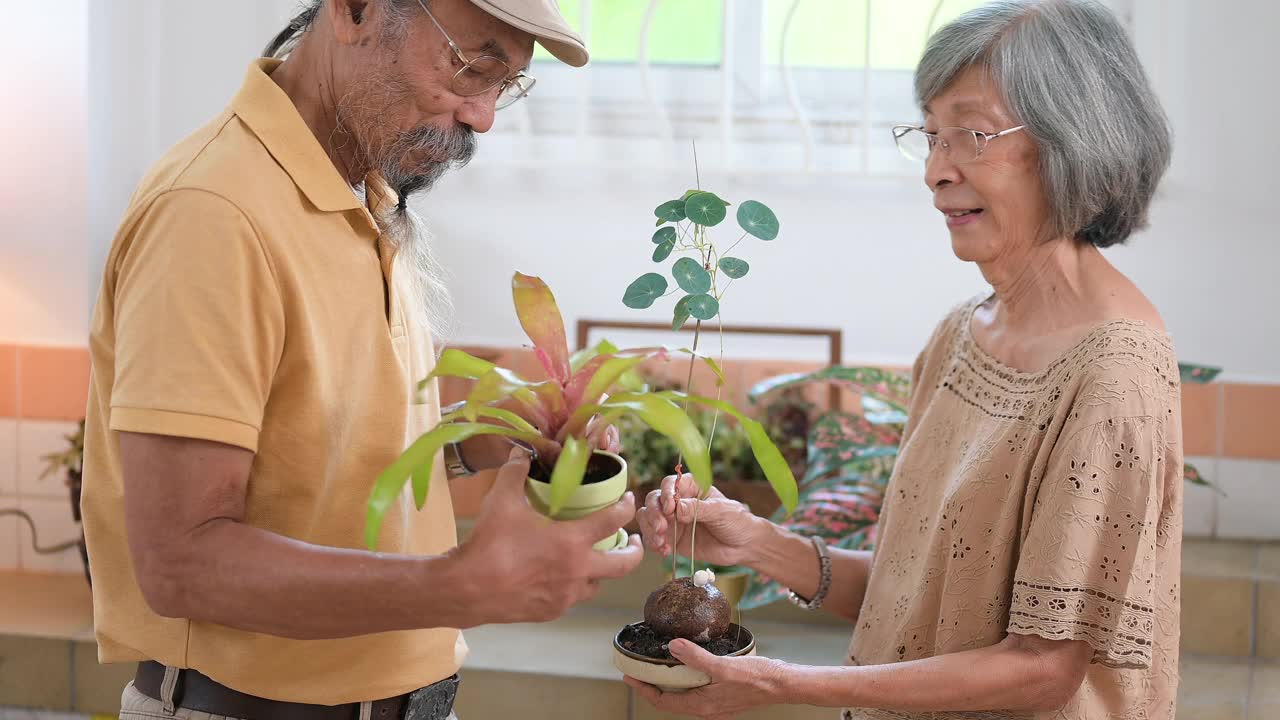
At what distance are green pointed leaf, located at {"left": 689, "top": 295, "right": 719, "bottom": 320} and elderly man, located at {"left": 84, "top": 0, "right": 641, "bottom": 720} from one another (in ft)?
1.01

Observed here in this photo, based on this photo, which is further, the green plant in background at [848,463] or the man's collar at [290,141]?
the green plant in background at [848,463]

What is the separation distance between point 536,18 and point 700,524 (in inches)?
30.2

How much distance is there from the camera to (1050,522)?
125 cm

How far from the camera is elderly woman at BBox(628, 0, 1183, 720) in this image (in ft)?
4.07

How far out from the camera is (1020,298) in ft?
4.83

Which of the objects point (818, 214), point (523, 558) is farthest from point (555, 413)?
point (818, 214)

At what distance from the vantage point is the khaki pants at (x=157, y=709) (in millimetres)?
1182

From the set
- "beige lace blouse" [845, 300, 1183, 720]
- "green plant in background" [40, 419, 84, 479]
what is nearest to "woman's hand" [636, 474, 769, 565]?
"beige lace blouse" [845, 300, 1183, 720]

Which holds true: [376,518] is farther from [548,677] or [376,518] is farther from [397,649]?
[548,677]

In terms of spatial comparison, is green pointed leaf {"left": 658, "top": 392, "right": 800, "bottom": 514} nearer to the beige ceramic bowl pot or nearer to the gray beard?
the beige ceramic bowl pot

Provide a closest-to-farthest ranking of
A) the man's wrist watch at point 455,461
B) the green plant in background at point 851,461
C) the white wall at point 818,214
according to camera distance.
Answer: the man's wrist watch at point 455,461 < the green plant in background at point 851,461 < the white wall at point 818,214

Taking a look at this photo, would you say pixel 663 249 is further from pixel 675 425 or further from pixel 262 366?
pixel 262 366

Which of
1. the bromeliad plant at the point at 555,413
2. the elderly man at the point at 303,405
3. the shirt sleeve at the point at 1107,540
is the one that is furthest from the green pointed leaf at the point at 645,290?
the shirt sleeve at the point at 1107,540

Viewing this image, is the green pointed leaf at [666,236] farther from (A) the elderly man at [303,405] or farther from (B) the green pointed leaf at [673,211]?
(A) the elderly man at [303,405]
